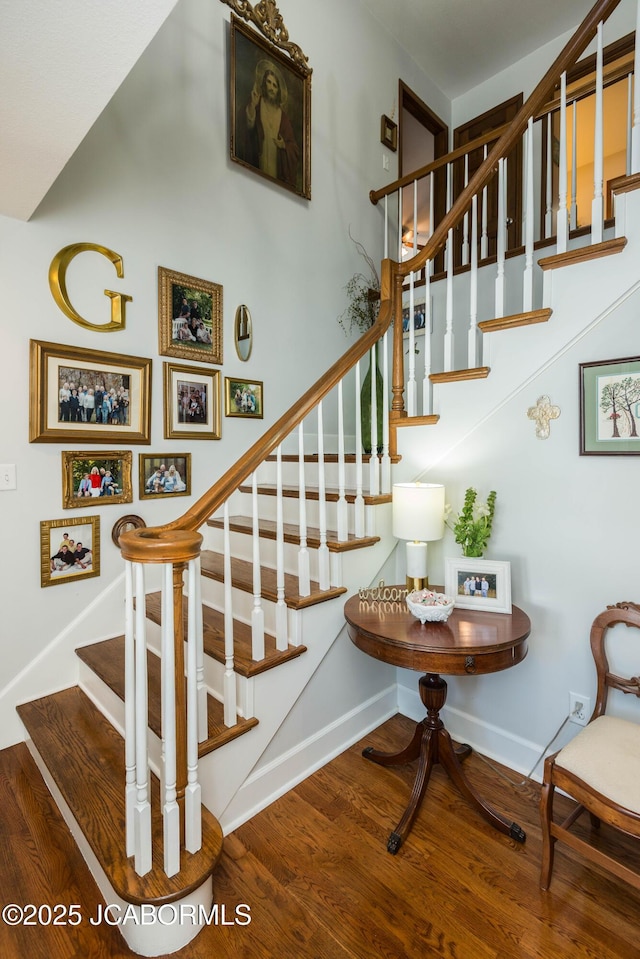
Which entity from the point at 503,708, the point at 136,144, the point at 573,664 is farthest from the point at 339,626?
the point at 136,144

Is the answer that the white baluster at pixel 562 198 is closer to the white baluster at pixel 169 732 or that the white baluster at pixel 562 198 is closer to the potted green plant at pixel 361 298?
the potted green plant at pixel 361 298

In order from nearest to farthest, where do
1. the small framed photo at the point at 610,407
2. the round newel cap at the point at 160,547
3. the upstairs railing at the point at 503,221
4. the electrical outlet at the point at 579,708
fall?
the round newel cap at the point at 160,547, the small framed photo at the point at 610,407, the electrical outlet at the point at 579,708, the upstairs railing at the point at 503,221

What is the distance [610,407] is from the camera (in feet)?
5.71

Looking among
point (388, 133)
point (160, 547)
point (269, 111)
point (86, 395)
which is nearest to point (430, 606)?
point (160, 547)

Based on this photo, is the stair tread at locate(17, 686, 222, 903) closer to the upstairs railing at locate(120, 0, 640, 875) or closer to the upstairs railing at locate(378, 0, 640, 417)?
the upstairs railing at locate(120, 0, 640, 875)

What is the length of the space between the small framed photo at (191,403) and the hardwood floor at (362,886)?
5.37 feet

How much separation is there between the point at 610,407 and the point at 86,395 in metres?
2.22

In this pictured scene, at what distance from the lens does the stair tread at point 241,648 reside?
170 cm

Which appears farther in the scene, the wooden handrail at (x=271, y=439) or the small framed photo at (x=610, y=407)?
the small framed photo at (x=610, y=407)

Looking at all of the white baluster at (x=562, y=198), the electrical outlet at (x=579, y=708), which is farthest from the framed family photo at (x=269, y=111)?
the electrical outlet at (x=579, y=708)

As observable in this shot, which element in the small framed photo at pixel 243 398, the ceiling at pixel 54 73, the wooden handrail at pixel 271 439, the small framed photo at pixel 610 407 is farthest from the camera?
the small framed photo at pixel 243 398

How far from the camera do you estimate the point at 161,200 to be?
242 cm

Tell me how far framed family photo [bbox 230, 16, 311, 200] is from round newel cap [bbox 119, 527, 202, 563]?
2538mm

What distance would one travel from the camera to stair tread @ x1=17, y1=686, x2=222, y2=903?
4.18 ft
